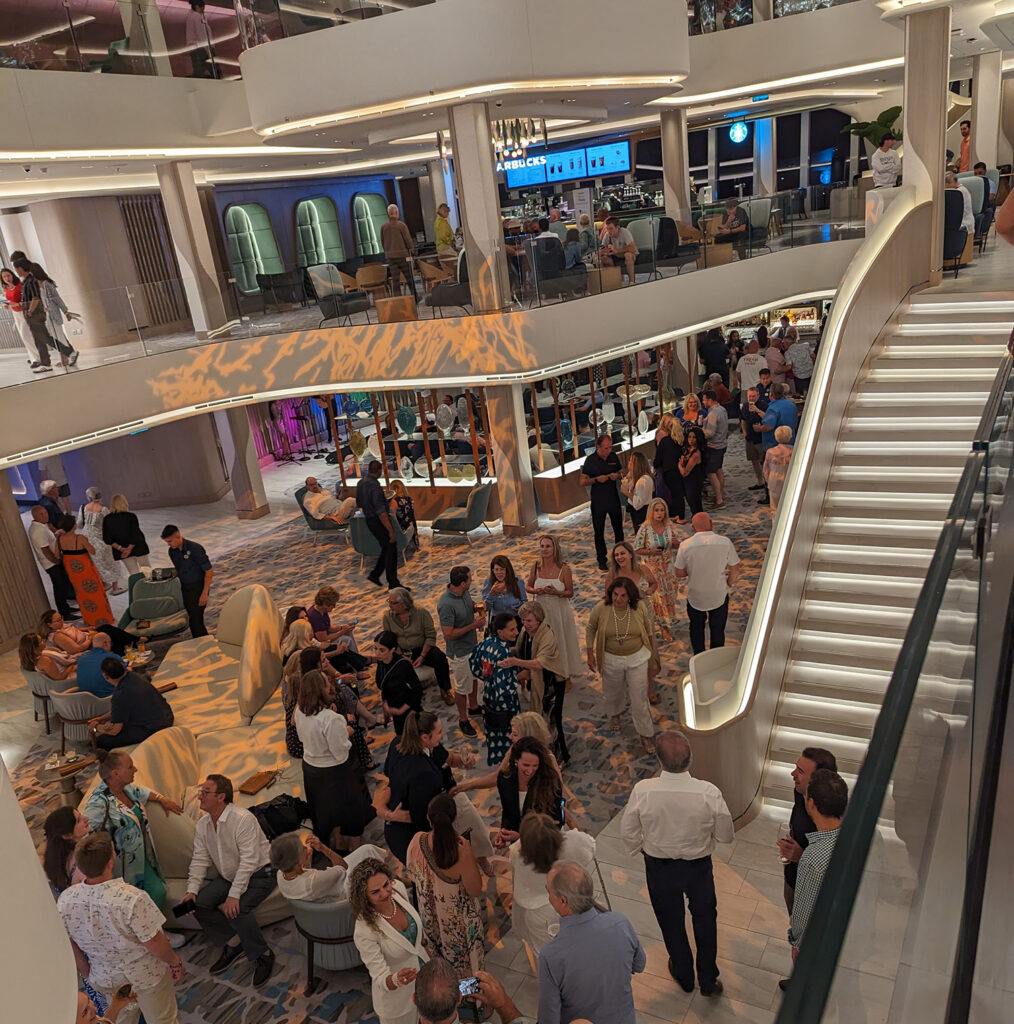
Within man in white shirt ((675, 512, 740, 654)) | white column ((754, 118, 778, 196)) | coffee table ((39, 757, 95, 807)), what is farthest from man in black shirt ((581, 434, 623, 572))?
white column ((754, 118, 778, 196))

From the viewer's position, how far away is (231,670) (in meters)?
9.84

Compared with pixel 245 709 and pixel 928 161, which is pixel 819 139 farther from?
pixel 245 709

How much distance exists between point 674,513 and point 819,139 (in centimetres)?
1982

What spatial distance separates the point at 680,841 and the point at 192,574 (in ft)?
24.9

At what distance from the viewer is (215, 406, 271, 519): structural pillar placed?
16.3 m

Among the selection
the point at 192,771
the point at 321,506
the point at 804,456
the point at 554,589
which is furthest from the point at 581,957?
the point at 321,506

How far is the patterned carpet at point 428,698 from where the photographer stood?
5.50m

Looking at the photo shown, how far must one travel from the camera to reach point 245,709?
8.56 m

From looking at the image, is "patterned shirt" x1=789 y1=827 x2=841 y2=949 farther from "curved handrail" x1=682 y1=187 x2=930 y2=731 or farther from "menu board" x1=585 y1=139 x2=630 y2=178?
"menu board" x1=585 y1=139 x2=630 y2=178

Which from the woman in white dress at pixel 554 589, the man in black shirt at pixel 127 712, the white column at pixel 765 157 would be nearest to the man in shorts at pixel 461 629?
the woman in white dress at pixel 554 589

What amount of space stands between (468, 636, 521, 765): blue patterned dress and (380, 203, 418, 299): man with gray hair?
7.98 m

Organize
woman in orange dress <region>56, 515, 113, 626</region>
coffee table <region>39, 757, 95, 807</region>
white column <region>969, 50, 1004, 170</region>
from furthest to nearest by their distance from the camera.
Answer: white column <region>969, 50, 1004, 170</region>, woman in orange dress <region>56, 515, 113, 626</region>, coffee table <region>39, 757, 95, 807</region>

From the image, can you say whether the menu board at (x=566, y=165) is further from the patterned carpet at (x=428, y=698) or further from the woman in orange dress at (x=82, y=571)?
the woman in orange dress at (x=82, y=571)

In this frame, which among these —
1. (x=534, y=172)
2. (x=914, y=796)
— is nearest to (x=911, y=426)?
(x=914, y=796)
